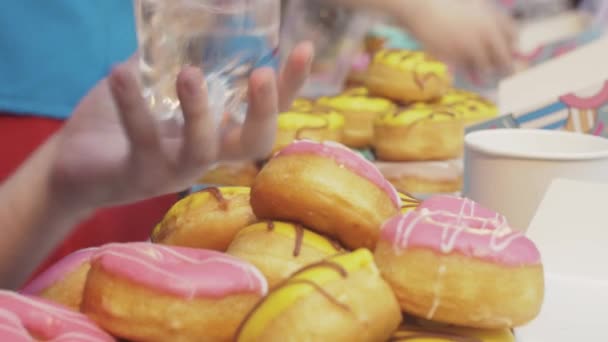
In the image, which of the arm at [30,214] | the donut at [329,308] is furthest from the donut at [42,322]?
the arm at [30,214]

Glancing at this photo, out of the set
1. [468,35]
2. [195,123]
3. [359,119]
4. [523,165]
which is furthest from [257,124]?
[359,119]

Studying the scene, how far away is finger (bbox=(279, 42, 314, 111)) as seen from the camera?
69cm

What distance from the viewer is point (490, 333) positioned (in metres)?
0.58

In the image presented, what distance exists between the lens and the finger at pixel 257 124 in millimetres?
638

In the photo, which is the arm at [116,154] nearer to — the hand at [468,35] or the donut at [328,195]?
the donut at [328,195]

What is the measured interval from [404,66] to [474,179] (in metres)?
0.92

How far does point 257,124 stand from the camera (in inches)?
27.1

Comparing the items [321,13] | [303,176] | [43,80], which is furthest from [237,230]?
[321,13]

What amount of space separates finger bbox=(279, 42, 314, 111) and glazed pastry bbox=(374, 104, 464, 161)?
79 cm

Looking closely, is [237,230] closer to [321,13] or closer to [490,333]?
[490,333]

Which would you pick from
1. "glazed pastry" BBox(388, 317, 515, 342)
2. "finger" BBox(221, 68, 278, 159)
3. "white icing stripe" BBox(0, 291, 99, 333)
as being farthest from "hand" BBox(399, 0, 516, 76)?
"white icing stripe" BBox(0, 291, 99, 333)

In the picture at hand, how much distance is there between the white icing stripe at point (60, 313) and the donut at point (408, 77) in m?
1.31

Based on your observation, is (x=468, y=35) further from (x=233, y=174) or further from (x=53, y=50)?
(x=53, y=50)

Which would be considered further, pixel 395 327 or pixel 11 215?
pixel 11 215
